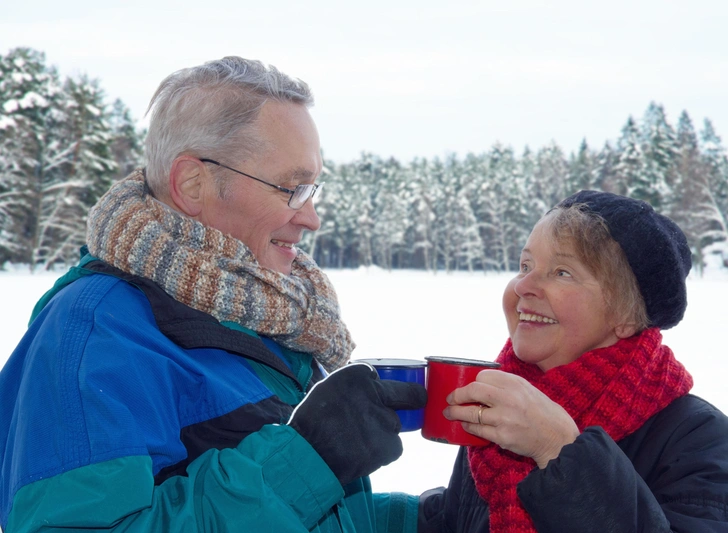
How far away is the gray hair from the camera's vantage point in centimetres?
166

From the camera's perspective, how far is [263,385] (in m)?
1.51

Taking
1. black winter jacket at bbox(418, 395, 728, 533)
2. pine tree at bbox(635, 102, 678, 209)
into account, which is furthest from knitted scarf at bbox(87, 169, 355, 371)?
pine tree at bbox(635, 102, 678, 209)

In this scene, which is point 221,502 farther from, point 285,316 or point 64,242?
point 64,242

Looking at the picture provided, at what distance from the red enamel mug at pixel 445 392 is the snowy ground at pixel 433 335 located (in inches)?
106

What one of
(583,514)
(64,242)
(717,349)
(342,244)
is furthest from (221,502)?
(342,244)

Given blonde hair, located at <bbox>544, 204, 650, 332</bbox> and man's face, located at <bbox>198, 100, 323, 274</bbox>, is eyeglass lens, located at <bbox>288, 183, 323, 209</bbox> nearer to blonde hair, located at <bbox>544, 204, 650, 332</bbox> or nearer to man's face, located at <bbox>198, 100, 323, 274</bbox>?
man's face, located at <bbox>198, 100, 323, 274</bbox>

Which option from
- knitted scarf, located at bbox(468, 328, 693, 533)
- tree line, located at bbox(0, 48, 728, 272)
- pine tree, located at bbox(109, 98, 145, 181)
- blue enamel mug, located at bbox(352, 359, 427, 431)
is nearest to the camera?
blue enamel mug, located at bbox(352, 359, 427, 431)

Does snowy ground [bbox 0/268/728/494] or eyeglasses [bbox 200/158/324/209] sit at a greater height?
eyeglasses [bbox 200/158/324/209]

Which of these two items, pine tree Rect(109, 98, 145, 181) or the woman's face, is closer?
the woman's face

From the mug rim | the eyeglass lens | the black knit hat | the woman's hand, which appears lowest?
the woman's hand

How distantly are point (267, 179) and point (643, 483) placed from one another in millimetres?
1184

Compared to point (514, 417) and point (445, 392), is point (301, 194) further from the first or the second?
point (514, 417)

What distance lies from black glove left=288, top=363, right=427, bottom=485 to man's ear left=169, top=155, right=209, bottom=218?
64 cm

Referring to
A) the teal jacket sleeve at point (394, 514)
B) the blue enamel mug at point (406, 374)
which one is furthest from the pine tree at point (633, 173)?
the blue enamel mug at point (406, 374)
